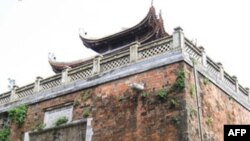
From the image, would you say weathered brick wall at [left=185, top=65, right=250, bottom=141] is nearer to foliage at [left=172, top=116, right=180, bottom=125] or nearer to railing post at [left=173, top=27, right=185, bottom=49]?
foliage at [left=172, top=116, right=180, bottom=125]

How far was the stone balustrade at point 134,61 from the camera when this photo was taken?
12728mm

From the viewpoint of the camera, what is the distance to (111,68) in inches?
550

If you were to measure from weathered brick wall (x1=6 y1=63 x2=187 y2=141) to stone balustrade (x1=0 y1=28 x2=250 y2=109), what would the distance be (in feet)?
2.07

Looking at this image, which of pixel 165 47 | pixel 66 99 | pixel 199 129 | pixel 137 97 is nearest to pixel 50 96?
pixel 66 99

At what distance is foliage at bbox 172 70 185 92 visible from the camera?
39.1 feet

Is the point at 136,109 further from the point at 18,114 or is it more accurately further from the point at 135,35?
the point at 135,35

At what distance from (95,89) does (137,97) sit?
1.97 metres

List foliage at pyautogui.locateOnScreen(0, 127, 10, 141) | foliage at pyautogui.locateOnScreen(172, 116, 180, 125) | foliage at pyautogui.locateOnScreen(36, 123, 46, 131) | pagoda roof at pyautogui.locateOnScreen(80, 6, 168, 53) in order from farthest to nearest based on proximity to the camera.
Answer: pagoda roof at pyautogui.locateOnScreen(80, 6, 168, 53)
foliage at pyautogui.locateOnScreen(0, 127, 10, 141)
foliage at pyautogui.locateOnScreen(36, 123, 46, 131)
foliage at pyautogui.locateOnScreen(172, 116, 180, 125)

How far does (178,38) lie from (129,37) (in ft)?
22.5

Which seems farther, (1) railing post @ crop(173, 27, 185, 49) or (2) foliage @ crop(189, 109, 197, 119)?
(1) railing post @ crop(173, 27, 185, 49)

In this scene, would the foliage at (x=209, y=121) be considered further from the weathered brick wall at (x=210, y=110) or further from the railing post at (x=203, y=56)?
the railing post at (x=203, y=56)

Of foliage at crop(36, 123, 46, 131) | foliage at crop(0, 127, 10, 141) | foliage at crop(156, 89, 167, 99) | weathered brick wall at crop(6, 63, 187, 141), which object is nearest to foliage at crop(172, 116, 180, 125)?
weathered brick wall at crop(6, 63, 187, 141)

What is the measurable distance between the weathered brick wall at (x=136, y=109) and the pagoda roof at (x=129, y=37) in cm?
326

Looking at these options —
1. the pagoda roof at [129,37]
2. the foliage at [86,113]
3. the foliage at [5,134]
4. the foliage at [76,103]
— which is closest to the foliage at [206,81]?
the foliage at [86,113]
